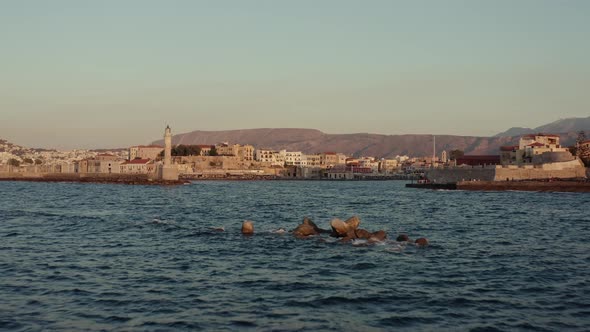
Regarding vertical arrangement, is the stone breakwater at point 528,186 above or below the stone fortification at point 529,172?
below

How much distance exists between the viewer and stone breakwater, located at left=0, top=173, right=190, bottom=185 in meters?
134

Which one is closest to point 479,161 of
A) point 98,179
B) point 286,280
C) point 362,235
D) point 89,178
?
point 98,179

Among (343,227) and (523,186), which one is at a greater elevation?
(343,227)

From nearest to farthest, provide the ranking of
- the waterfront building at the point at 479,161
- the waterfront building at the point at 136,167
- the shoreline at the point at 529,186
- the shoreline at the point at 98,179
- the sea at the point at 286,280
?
the sea at the point at 286,280 → the shoreline at the point at 529,186 → the shoreline at the point at 98,179 → the waterfront building at the point at 479,161 → the waterfront building at the point at 136,167

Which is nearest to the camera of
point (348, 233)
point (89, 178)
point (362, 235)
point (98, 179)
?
point (362, 235)

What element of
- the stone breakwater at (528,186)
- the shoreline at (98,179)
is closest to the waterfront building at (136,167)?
the shoreline at (98,179)

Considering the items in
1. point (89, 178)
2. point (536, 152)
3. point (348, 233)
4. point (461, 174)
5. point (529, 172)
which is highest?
point (536, 152)

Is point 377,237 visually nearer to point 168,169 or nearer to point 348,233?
point 348,233

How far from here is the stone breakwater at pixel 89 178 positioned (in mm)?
133500

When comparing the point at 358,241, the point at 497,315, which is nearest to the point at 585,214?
the point at 358,241

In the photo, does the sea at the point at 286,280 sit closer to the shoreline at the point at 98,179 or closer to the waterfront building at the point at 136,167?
the shoreline at the point at 98,179

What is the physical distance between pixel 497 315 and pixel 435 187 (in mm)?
99832

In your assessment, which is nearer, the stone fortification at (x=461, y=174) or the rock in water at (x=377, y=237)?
the rock in water at (x=377, y=237)

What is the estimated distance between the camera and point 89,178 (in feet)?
490
